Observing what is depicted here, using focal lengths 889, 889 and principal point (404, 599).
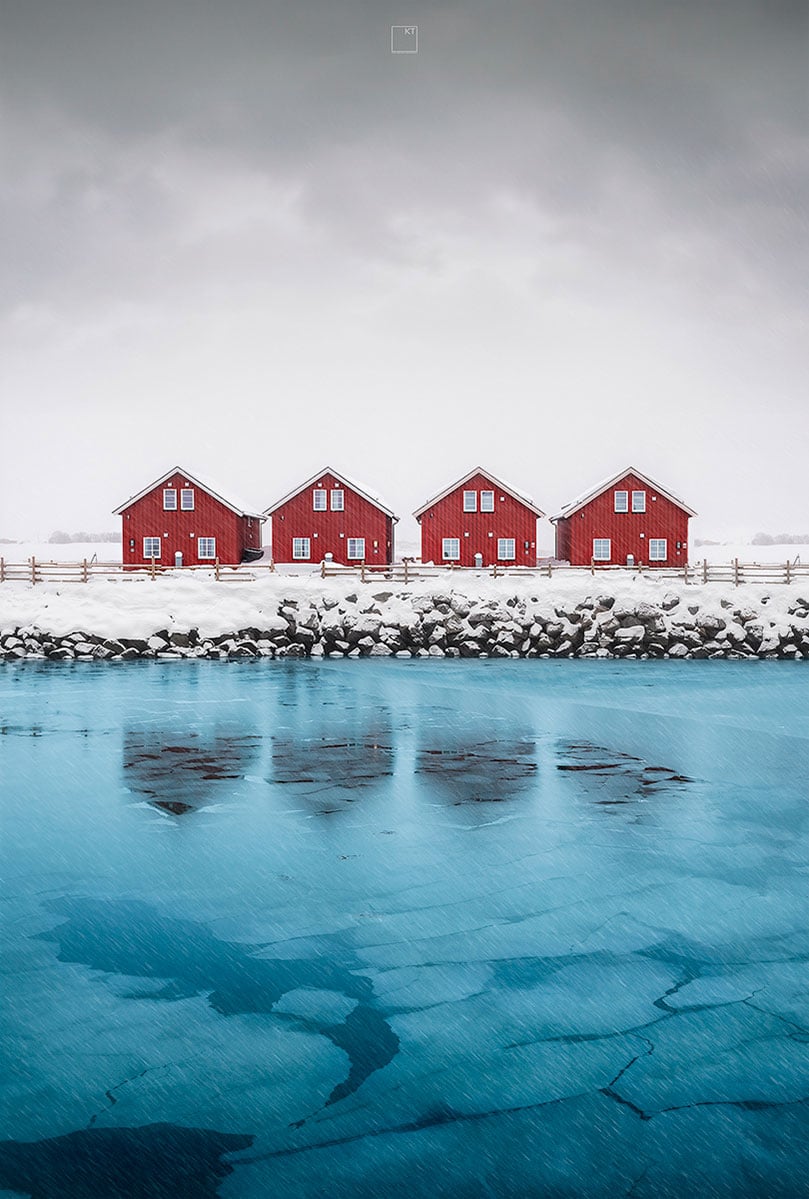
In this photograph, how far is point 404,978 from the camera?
6375 millimetres

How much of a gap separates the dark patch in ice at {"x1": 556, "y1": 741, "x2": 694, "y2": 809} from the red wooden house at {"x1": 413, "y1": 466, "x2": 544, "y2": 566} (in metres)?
32.5

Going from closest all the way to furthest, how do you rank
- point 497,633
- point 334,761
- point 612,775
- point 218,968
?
point 218,968
point 612,775
point 334,761
point 497,633

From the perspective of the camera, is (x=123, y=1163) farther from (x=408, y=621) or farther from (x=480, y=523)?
(x=480, y=523)

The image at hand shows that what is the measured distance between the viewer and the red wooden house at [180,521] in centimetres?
4872

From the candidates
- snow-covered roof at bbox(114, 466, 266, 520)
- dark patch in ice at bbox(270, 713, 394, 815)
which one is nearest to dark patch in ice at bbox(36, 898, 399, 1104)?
dark patch in ice at bbox(270, 713, 394, 815)

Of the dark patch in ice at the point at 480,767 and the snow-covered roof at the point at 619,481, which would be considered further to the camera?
the snow-covered roof at the point at 619,481

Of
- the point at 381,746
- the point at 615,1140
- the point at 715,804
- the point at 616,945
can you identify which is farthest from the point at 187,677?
the point at 615,1140

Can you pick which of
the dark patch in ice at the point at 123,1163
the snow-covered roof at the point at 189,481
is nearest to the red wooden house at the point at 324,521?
the snow-covered roof at the point at 189,481

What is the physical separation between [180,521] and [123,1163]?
46.4 meters

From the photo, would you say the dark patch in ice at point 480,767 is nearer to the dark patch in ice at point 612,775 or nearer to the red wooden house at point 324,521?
the dark patch in ice at point 612,775

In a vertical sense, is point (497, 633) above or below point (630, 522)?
below

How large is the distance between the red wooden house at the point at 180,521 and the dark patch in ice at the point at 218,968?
42.1m

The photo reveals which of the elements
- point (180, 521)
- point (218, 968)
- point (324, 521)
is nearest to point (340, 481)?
point (324, 521)

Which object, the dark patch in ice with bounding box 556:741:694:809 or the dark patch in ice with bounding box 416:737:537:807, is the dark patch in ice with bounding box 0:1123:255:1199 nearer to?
the dark patch in ice with bounding box 416:737:537:807
